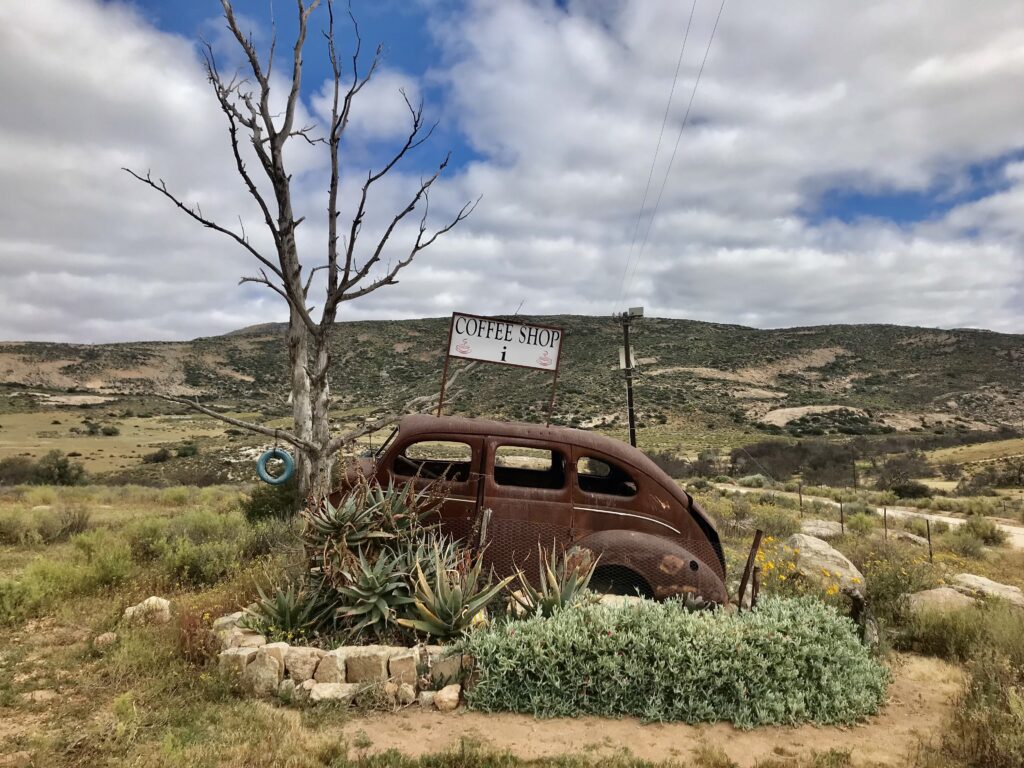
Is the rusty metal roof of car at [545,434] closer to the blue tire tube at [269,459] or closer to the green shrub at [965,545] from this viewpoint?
the blue tire tube at [269,459]

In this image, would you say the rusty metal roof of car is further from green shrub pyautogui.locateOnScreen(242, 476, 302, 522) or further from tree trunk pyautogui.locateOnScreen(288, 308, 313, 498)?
green shrub pyautogui.locateOnScreen(242, 476, 302, 522)

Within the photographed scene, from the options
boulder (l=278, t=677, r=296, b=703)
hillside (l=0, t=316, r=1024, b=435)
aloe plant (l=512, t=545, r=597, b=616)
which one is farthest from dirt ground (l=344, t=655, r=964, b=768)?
hillside (l=0, t=316, r=1024, b=435)

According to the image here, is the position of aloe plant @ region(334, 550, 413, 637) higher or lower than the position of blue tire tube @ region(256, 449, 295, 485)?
lower

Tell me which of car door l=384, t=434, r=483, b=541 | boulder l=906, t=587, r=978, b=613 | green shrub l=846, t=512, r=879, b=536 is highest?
car door l=384, t=434, r=483, b=541

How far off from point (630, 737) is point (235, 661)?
314 cm

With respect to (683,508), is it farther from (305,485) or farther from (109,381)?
(109,381)

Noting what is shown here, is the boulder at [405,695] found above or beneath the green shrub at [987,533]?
above

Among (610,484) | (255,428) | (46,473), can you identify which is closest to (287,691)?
(610,484)

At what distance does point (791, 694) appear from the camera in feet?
16.2

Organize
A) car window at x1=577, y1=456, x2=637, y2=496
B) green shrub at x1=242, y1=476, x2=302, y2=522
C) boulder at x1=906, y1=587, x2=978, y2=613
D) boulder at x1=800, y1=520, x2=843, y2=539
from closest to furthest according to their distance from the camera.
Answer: car window at x1=577, y1=456, x2=637, y2=496
boulder at x1=906, y1=587, x2=978, y2=613
green shrub at x1=242, y1=476, x2=302, y2=522
boulder at x1=800, y1=520, x2=843, y2=539

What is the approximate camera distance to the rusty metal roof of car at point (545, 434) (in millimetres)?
6547

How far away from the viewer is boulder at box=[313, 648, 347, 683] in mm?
5078

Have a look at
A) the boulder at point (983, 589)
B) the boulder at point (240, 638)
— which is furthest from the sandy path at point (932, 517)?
the boulder at point (240, 638)

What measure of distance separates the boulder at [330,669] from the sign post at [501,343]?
14.0 ft
